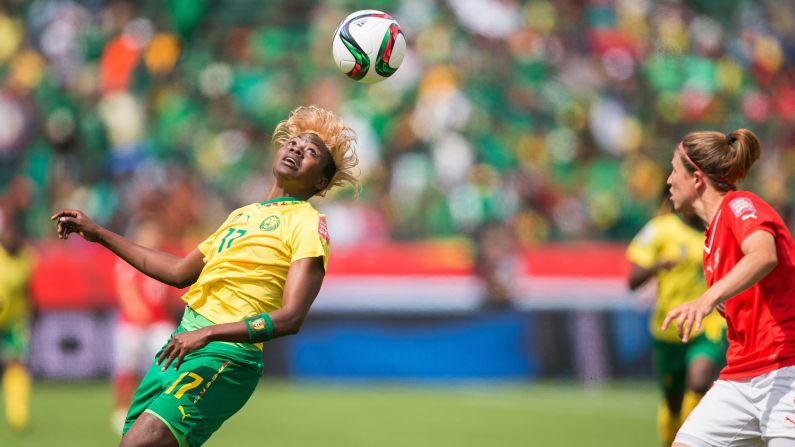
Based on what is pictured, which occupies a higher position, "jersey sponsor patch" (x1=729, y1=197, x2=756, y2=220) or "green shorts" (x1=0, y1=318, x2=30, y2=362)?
"jersey sponsor patch" (x1=729, y1=197, x2=756, y2=220)

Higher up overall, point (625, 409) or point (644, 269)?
point (644, 269)

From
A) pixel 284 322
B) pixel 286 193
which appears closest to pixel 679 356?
pixel 286 193

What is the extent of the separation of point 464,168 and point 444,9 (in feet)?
13.7

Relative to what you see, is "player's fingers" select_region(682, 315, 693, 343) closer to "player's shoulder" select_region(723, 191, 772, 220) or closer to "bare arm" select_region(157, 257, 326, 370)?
"player's shoulder" select_region(723, 191, 772, 220)

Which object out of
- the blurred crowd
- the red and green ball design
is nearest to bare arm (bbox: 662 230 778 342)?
the red and green ball design

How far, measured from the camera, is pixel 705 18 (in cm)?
2269

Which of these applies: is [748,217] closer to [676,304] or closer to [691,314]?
[691,314]

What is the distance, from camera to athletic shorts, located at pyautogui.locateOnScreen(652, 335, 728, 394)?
28.8 ft

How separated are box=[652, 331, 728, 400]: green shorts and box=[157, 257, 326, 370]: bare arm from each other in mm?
4402

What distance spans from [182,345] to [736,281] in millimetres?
2497

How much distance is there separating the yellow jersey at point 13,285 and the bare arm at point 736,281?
29.4 ft

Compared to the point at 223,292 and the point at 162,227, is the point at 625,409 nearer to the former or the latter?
the point at 162,227

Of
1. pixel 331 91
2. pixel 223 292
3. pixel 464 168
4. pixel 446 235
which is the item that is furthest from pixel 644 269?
pixel 331 91

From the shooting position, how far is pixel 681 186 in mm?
5727
